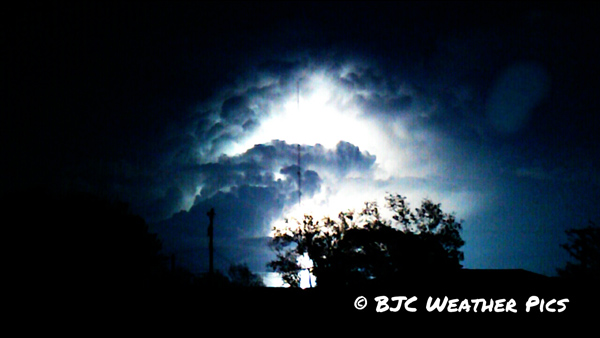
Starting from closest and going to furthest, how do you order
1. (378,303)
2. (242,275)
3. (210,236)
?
(378,303)
(210,236)
(242,275)

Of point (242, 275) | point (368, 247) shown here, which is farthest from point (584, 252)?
point (242, 275)

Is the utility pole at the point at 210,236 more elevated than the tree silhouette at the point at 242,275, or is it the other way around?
the utility pole at the point at 210,236

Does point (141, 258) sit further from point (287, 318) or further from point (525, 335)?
point (525, 335)

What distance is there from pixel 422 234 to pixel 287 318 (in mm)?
23810

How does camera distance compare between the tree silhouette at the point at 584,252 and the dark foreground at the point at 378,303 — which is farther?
the tree silhouette at the point at 584,252

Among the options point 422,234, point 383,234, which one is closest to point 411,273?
point 383,234

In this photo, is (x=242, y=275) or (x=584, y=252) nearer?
(x=584, y=252)

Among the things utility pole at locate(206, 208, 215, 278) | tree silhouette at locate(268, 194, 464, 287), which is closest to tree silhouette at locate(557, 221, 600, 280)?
tree silhouette at locate(268, 194, 464, 287)

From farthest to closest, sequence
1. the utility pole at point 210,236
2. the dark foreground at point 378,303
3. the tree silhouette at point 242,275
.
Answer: the tree silhouette at point 242,275 → the utility pole at point 210,236 → the dark foreground at point 378,303

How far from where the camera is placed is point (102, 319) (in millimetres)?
14461

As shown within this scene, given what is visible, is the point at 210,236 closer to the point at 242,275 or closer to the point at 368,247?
the point at 368,247

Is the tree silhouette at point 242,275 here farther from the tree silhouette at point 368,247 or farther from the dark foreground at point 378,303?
the dark foreground at point 378,303

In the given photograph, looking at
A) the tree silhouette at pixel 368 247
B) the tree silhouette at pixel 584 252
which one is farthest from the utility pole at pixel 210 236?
the tree silhouette at pixel 584 252

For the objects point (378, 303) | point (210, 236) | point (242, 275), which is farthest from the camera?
point (242, 275)
